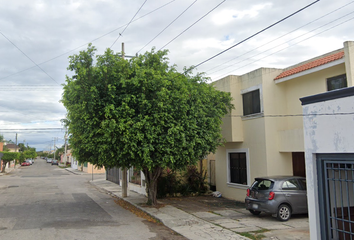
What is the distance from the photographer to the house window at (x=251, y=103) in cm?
1411

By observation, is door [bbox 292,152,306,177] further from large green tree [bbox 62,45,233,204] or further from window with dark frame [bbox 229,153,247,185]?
large green tree [bbox 62,45,233,204]

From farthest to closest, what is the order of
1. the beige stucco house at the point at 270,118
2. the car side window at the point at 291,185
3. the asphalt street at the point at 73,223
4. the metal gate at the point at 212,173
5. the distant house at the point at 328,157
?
the metal gate at the point at 212,173
the beige stucco house at the point at 270,118
the car side window at the point at 291,185
the asphalt street at the point at 73,223
the distant house at the point at 328,157

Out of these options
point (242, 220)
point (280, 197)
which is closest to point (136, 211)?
point (242, 220)

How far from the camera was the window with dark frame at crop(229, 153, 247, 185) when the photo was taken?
48.6ft

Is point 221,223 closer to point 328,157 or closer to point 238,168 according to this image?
point 328,157

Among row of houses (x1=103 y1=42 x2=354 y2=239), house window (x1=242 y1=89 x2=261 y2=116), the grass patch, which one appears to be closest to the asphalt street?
the grass patch

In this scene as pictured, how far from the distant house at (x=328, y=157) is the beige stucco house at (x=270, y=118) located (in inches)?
212

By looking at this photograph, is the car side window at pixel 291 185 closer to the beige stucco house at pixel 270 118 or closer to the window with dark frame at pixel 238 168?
the beige stucco house at pixel 270 118

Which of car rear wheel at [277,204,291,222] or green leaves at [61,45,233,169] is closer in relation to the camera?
car rear wheel at [277,204,291,222]

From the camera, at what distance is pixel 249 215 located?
11250 millimetres

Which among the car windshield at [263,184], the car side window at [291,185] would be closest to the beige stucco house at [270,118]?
the car side window at [291,185]

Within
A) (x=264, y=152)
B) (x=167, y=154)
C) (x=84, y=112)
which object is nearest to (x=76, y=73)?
(x=84, y=112)

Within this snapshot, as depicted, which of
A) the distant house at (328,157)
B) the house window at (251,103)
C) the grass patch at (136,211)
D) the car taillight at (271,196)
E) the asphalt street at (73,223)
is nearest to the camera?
the distant house at (328,157)

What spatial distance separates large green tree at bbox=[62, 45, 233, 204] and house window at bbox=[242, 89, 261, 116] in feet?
11.5
